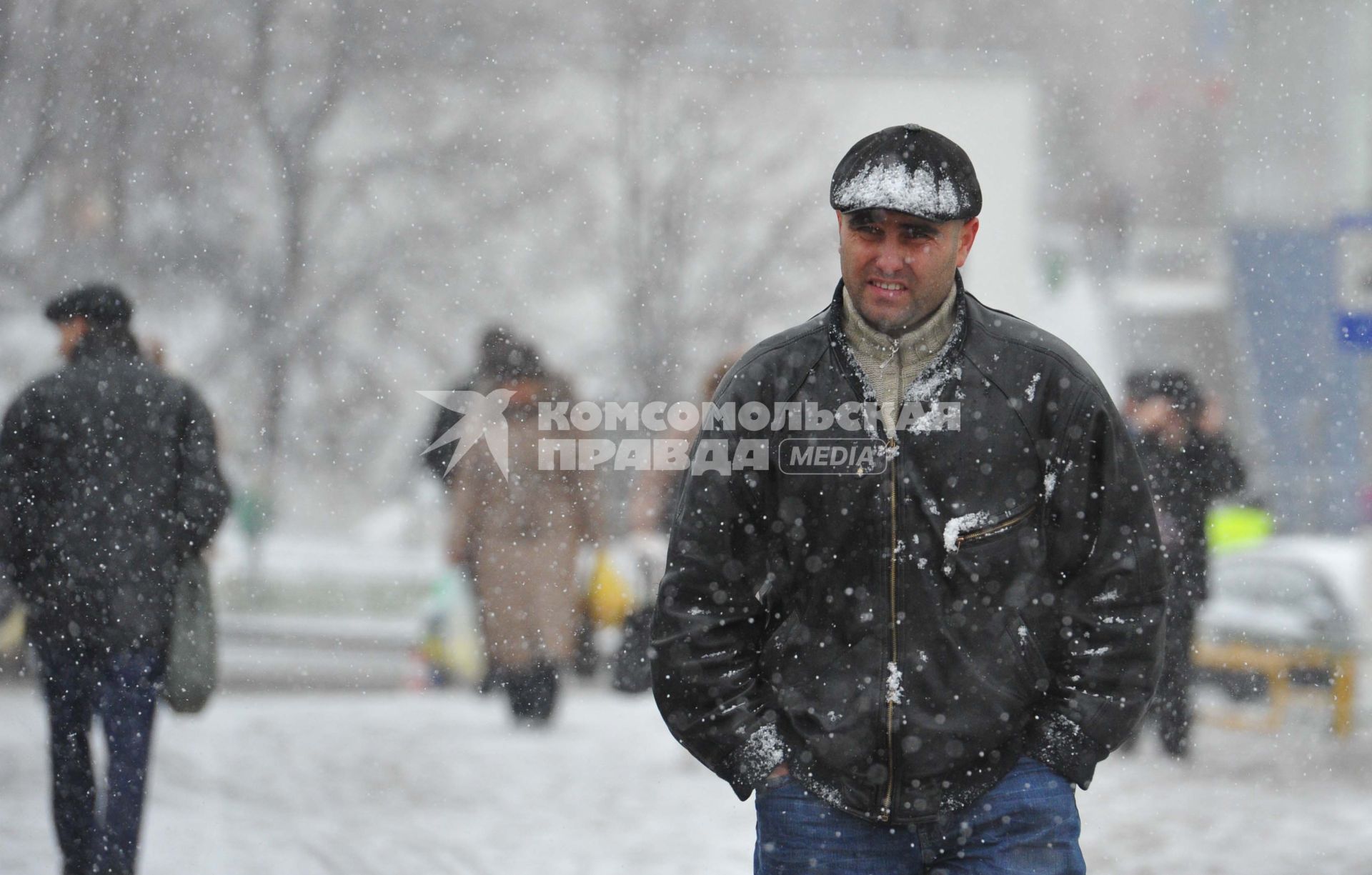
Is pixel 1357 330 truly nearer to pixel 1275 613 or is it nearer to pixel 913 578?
pixel 1275 613

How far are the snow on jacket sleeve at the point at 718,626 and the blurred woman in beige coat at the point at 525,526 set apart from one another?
4.70 m

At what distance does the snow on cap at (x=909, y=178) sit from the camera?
2555mm

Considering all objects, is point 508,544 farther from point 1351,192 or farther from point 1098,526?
point 1351,192

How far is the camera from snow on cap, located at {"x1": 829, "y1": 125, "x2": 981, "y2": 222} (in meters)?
2.55

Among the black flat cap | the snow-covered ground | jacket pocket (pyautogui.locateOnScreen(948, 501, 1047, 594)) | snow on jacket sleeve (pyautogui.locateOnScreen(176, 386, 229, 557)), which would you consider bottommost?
the snow-covered ground

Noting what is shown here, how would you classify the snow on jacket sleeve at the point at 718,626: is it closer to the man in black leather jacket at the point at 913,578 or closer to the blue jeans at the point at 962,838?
the man in black leather jacket at the point at 913,578

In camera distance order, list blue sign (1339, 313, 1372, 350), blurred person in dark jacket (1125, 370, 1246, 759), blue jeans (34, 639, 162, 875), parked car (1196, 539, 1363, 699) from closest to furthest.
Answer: blue jeans (34, 639, 162, 875), blurred person in dark jacket (1125, 370, 1246, 759), blue sign (1339, 313, 1372, 350), parked car (1196, 539, 1363, 699)

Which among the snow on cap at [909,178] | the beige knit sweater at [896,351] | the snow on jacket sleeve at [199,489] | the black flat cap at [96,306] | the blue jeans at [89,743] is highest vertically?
the black flat cap at [96,306]

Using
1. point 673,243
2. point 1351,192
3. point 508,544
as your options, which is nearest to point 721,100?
point 673,243

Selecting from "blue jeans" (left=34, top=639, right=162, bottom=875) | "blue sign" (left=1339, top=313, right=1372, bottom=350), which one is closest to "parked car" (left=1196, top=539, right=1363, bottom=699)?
"blue sign" (left=1339, top=313, right=1372, bottom=350)

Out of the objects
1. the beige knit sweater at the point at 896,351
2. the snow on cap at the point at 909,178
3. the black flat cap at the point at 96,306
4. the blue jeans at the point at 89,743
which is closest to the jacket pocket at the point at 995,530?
the beige knit sweater at the point at 896,351

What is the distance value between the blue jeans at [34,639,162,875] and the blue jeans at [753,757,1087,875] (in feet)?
8.91

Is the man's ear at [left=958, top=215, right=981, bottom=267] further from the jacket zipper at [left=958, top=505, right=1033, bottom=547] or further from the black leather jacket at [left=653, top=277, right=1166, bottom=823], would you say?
the jacket zipper at [left=958, top=505, right=1033, bottom=547]

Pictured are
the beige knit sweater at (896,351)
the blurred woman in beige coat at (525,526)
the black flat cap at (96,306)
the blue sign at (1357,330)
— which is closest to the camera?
the beige knit sweater at (896,351)
